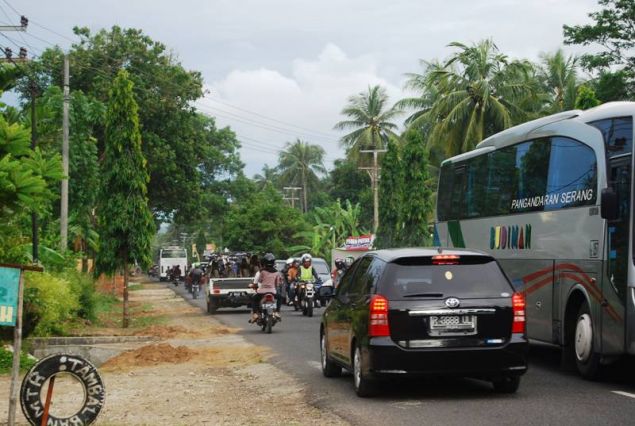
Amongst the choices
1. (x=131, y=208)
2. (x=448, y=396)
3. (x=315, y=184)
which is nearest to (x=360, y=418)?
(x=448, y=396)

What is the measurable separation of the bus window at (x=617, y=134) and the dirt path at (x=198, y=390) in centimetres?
501

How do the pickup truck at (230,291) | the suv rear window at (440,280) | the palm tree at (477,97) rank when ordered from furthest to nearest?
the palm tree at (477,97)
the pickup truck at (230,291)
the suv rear window at (440,280)

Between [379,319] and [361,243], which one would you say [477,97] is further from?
[379,319]

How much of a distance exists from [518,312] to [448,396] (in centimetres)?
129

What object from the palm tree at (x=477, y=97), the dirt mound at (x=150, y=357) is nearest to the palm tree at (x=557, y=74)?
the palm tree at (x=477, y=97)

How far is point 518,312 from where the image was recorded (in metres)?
11.5

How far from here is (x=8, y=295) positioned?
890 cm

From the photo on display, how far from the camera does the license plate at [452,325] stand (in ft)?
36.9

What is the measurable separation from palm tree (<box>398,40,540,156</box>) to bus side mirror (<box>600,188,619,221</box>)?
33.5 meters

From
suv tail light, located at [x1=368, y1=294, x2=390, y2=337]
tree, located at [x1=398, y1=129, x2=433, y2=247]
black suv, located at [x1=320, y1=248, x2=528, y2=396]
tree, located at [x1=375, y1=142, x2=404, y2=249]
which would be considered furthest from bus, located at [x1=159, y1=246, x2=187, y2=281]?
suv tail light, located at [x1=368, y1=294, x2=390, y2=337]

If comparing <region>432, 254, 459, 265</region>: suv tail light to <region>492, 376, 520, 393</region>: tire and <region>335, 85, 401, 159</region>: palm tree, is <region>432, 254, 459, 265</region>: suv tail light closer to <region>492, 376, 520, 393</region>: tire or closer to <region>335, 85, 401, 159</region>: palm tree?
<region>492, 376, 520, 393</region>: tire

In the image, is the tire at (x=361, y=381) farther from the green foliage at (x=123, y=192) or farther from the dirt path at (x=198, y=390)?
the green foliage at (x=123, y=192)

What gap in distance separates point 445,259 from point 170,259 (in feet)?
293

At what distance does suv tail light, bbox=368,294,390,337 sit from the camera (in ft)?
36.9
